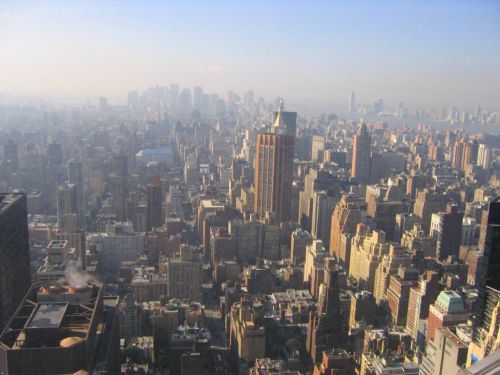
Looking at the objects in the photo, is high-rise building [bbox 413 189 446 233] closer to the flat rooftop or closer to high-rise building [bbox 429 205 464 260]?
high-rise building [bbox 429 205 464 260]

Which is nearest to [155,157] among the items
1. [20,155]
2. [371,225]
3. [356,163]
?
[20,155]

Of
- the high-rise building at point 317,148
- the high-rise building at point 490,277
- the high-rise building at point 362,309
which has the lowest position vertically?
the high-rise building at point 362,309

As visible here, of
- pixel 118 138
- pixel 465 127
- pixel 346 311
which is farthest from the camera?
pixel 465 127

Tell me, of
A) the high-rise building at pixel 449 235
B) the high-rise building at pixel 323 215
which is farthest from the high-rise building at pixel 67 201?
the high-rise building at pixel 449 235

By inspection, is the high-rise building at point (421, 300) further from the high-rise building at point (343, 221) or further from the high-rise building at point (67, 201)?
the high-rise building at point (67, 201)

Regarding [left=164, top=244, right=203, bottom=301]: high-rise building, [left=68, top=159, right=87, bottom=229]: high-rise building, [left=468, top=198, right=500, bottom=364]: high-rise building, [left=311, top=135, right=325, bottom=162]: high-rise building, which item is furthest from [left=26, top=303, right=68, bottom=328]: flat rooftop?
[left=311, top=135, right=325, bottom=162]: high-rise building

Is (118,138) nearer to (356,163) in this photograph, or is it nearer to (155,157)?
(155,157)

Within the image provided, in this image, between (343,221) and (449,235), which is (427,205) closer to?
(449,235)
